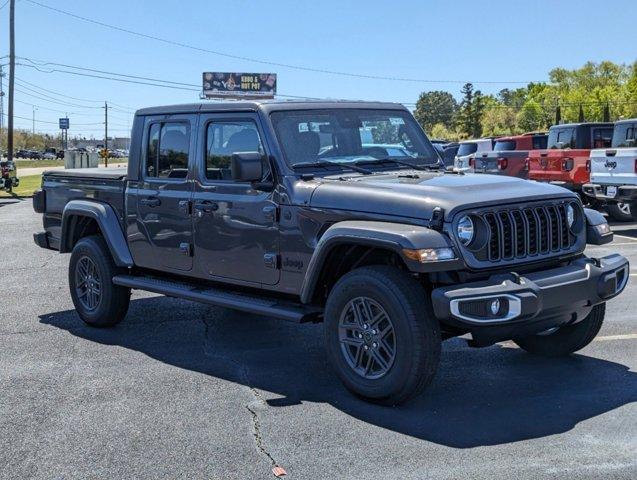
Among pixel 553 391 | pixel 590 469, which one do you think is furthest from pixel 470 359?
pixel 590 469

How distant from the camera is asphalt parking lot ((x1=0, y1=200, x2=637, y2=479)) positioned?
4.27 m

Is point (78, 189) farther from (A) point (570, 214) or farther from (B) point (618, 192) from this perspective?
(B) point (618, 192)

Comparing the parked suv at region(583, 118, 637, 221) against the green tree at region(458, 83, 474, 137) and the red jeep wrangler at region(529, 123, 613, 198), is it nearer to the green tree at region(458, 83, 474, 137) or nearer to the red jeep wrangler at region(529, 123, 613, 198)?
the red jeep wrangler at region(529, 123, 613, 198)

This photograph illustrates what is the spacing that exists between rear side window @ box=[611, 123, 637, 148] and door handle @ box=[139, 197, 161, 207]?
33.7ft

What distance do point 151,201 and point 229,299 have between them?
1347mm

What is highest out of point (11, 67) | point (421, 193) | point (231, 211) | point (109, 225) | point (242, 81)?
point (242, 81)

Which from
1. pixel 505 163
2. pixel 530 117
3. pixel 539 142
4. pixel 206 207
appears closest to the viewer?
pixel 206 207

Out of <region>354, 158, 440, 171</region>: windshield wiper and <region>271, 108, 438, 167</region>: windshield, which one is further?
<region>354, 158, 440, 171</region>: windshield wiper

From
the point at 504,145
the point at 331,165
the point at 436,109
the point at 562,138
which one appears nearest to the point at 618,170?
the point at 562,138

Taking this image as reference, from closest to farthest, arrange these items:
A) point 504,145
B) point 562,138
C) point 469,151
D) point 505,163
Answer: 1. point 562,138
2. point 505,163
3. point 504,145
4. point 469,151

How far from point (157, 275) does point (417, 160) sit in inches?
100.0

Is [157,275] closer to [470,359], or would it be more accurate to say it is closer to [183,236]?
[183,236]

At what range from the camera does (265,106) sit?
6.16 metres

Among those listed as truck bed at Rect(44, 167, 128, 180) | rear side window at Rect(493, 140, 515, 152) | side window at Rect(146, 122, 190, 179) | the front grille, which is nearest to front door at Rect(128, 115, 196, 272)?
side window at Rect(146, 122, 190, 179)
